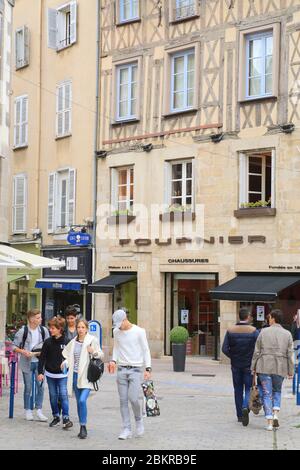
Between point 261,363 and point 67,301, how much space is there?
16.4m

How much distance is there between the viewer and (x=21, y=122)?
94.5 ft

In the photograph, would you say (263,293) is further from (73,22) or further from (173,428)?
(73,22)

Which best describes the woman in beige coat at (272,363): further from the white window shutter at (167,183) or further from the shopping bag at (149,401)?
the white window shutter at (167,183)

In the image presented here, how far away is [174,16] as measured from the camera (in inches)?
918

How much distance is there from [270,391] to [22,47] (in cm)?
2076

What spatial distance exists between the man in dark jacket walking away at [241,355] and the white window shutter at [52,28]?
1813cm

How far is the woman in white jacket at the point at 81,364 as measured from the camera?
1017 cm

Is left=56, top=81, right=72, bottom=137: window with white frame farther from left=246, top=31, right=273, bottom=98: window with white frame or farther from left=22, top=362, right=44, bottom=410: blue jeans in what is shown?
left=22, top=362, right=44, bottom=410: blue jeans

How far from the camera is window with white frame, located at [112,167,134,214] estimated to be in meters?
24.4

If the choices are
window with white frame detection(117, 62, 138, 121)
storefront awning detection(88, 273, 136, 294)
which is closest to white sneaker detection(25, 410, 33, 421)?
storefront awning detection(88, 273, 136, 294)

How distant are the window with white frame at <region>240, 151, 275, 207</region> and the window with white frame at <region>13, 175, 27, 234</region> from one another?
9266 millimetres

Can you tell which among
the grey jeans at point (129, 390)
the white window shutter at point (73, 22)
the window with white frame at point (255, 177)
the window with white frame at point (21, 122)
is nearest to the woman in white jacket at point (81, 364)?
the grey jeans at point (129, 390)

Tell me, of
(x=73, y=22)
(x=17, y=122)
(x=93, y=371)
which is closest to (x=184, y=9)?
(x=73, y=22)
